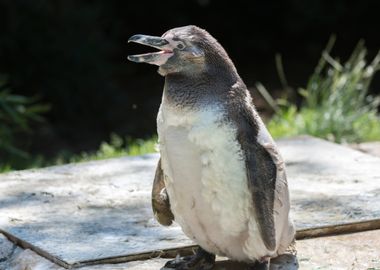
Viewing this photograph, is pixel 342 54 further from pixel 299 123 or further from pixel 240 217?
pixel 240 217

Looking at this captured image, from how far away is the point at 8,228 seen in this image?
396cm

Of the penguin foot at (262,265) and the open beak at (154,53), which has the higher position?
the open beak at (154,53)

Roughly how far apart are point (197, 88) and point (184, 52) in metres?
0.12

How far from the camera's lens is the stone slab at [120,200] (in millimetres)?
3775

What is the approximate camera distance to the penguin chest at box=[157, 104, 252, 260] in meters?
3.08

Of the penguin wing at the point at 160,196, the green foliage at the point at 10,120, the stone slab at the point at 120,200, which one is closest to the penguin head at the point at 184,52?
the penguin wing at the point at 160,196

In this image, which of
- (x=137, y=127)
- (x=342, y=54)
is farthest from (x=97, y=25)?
(x=342, y=54)

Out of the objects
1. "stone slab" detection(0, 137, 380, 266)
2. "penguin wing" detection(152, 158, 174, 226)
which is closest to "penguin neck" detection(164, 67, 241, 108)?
"penguin wing" detection(152, 158, 174, 226)

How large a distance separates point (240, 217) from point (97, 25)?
22.0 ft

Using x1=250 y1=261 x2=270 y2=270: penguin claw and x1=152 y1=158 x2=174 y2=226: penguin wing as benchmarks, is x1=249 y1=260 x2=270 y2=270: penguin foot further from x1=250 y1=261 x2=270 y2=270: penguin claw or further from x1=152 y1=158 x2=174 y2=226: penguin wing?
x1=152 y1=158 x2=174 y2=226: penguin wing

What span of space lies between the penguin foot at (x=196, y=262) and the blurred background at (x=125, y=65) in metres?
2.58

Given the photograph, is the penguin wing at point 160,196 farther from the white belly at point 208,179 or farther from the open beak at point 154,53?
the open beak at point 154,53

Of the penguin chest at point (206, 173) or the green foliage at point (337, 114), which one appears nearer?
Answer: the penguin chest at point (206, 173)

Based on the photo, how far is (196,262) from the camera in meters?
3.43
